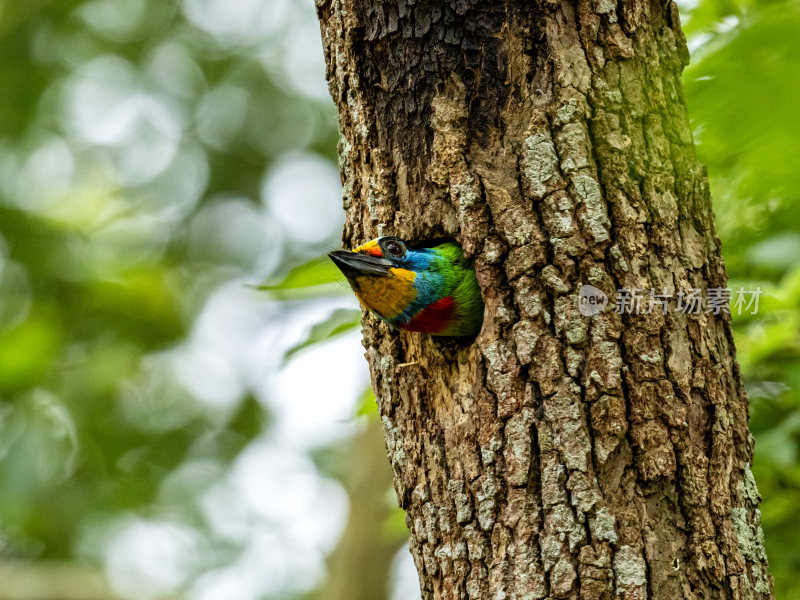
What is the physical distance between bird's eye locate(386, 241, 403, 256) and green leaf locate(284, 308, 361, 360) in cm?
32

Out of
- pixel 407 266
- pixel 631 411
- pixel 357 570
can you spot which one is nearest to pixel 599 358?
pixel 631 411

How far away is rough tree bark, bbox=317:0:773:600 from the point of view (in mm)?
2207

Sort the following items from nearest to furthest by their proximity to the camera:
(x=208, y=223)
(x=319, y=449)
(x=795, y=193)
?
1. (x=795, y=193)
2. (x=208, y=223)
3. (x=319, y=449)

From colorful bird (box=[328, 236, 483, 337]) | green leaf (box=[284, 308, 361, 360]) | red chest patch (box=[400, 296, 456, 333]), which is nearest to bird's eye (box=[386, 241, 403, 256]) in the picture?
colorful bird (box=[328, 236, 483, 337])

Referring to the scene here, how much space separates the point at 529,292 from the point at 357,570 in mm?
5477

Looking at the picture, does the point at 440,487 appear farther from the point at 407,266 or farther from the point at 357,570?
the point at 357,570

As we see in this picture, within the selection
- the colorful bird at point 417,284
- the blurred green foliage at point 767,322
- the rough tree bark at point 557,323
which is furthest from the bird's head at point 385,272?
the blurred green foliage at point 767,322

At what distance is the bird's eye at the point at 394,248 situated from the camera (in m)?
2.63

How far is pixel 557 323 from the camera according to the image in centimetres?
232

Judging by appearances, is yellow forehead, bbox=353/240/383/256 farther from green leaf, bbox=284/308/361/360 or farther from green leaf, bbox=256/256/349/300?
green leaf, bbox=284/308/361/360

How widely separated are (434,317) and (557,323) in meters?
0.49

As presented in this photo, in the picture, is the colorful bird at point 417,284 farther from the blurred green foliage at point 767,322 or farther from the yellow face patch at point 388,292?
the blurred green foliage at point 767,322

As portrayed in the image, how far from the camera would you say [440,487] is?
8.01ft

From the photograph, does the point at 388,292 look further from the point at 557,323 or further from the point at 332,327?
the point at 557,323
